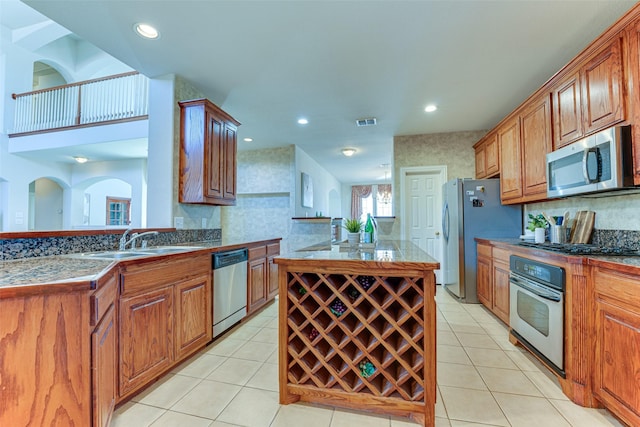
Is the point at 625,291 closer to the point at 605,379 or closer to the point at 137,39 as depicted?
the point at 605,379

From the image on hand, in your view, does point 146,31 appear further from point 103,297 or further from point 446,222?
point 446,222

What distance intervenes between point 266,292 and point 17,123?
20.2ft

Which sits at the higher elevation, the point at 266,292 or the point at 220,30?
the point at 220,30

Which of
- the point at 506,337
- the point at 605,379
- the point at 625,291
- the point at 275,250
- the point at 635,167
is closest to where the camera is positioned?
the point at 625,291

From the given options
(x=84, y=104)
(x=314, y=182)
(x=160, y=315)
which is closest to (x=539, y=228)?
(x=160, y=315)

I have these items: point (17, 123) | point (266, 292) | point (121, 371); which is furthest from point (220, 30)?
point (17, 123)

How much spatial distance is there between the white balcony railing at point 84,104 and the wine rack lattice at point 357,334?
448 centimetres

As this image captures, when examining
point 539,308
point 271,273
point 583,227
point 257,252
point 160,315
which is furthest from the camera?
point 271,273

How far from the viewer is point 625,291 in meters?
1.37

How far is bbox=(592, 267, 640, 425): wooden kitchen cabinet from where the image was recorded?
132 centimetres

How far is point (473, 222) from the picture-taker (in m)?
3.62

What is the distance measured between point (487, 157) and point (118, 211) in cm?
963

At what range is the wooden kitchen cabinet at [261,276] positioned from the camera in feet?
9.96

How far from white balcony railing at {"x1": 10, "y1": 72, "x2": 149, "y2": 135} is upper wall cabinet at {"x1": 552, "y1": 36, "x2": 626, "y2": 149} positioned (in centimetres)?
534
